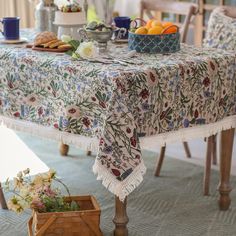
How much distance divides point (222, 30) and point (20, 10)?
2.08 meters

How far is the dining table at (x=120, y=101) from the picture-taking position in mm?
2373

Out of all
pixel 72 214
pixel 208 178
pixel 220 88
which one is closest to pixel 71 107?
pixel 72 214

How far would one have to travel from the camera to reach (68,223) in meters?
2.52

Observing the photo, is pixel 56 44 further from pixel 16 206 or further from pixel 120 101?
pixel 16 206

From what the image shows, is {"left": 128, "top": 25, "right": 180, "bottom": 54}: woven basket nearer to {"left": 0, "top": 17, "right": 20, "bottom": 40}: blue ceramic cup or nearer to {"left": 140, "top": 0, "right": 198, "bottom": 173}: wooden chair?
{"left": 0, "top": 17, "right": 20, "bottom": 40}: blue ceramic cup

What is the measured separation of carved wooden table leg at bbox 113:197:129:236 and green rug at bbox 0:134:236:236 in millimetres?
218

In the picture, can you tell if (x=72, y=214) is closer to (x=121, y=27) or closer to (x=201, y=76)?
(x=201, y=76)

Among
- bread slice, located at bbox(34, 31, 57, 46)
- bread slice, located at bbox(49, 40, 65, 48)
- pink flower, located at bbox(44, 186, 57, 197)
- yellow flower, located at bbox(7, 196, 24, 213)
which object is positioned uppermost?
bread slice, located at bbox(34, 31, 57, 46)

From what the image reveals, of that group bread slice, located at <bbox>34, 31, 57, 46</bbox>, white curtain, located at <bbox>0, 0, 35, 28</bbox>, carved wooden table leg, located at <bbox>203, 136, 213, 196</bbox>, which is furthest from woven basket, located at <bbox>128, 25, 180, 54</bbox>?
white curtain, located at <bbox>0, 0, 35, 28</bbox>

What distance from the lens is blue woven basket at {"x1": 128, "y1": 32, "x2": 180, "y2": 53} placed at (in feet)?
8.97

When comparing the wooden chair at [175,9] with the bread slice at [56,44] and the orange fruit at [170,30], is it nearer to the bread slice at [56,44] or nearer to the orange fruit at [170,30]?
the orange fruit at [170,30]

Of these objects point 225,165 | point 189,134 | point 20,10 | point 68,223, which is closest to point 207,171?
point 225,165

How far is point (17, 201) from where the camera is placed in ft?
8.29

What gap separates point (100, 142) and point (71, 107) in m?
0.22
